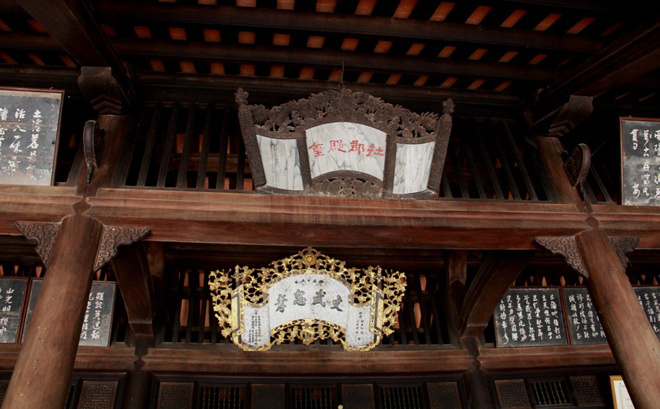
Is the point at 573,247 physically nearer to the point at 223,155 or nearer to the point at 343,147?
the point at 343,147

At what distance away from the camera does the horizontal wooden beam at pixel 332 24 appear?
12.0ft

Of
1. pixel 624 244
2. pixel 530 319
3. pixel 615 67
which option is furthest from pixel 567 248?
pixel 530 319

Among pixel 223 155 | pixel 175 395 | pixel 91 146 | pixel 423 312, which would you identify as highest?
pixel 223 155

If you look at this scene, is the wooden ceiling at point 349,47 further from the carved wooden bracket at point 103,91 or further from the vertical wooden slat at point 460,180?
the vertical wooden slat at point 460,180

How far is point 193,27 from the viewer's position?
3.78m

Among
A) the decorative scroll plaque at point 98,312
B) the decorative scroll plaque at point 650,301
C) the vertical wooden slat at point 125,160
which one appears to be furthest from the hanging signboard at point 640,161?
the decorative scroll plaque at point 98,312

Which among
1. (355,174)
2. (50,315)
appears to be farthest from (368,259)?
(50,315)

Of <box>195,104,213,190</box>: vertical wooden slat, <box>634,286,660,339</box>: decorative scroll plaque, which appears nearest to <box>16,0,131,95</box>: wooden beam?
<box>195,104,213,190</box>: vertical wooden slat

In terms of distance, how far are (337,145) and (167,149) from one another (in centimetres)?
140

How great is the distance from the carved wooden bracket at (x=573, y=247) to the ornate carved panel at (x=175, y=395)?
3.58 metres

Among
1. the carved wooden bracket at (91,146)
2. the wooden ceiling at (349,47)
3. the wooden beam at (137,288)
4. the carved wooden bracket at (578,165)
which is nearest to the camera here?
the carved wooden bracket at (91,146)

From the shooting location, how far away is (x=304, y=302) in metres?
4.51

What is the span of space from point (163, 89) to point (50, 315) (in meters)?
2.18

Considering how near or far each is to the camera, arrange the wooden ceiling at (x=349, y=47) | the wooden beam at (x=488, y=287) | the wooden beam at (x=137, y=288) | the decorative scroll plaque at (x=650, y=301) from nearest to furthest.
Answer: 1. the wooden ceiling at (x=349, y=47)
2. the wooden beam at (x=137, y=288)
3. the wooden beam at (x=488, y=287)
4. the decorative scroll plaque at (x=650, y=301)
